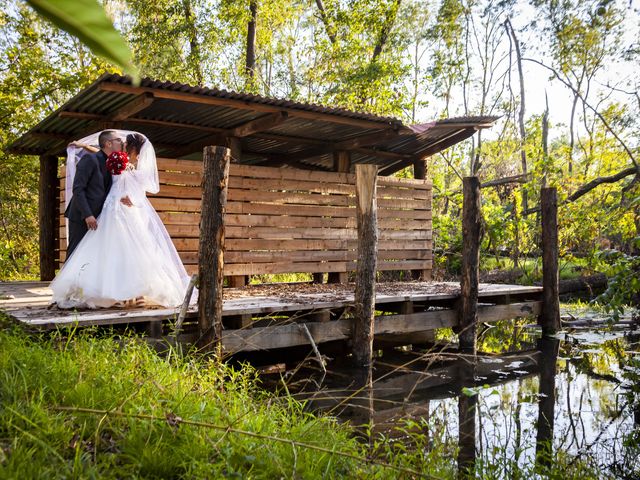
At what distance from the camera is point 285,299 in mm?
8492

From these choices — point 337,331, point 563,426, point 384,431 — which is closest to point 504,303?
point 337,331

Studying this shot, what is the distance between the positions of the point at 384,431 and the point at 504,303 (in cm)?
627

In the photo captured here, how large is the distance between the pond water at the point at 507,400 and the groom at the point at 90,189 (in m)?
2.98

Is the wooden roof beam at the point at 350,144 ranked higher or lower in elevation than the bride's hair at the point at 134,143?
higher

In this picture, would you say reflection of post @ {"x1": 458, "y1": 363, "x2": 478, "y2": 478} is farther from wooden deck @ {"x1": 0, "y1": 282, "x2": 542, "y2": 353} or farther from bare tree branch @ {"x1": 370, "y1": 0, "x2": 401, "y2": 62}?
bare tree branch @ {"x1": 370, "y1": 0, "x2": 401, "y2": 62}

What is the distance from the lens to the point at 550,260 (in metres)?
11.5

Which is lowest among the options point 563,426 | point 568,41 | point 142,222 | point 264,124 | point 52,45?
point 563,426

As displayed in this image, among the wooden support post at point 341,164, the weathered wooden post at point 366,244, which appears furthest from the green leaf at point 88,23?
the wooden support post at point 341,164

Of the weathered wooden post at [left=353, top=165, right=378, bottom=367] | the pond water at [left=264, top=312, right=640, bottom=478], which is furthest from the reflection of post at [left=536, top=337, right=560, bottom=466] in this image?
the weathered wooden post at [left=353, top=165, right=378, bottom=367]

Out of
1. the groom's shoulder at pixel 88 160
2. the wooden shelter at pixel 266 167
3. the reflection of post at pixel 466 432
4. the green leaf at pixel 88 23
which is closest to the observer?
the green leaf at pixel 88 23

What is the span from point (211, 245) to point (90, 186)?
5.78 feet

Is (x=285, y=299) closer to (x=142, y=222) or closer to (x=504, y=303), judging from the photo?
(x=142, y=222)

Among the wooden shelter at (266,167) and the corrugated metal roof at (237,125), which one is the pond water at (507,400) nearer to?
the wooden shelter at (266,167)

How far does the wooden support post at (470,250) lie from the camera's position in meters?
9.54
